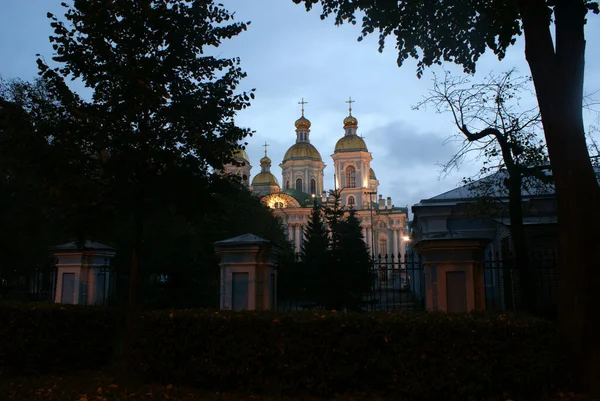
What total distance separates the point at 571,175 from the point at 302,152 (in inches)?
2701

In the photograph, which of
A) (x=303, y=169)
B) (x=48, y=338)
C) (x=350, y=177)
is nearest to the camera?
(x=48, y=338)

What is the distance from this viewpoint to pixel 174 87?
8.30 metres

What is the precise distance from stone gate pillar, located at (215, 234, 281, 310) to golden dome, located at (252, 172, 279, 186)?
65.6 metres

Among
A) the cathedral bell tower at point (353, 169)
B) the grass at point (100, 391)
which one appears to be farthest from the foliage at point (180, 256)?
the cathedral bell tower at point (353, 169)

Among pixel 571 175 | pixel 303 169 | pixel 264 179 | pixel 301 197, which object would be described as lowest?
pixel 571 175

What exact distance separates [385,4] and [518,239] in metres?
5.75

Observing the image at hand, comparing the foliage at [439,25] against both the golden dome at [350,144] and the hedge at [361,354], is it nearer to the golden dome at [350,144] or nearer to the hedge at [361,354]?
the hedge at [361,354]

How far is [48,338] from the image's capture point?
7.68 m

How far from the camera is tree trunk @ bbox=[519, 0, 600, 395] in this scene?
19.7ft

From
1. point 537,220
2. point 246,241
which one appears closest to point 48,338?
point 246,241

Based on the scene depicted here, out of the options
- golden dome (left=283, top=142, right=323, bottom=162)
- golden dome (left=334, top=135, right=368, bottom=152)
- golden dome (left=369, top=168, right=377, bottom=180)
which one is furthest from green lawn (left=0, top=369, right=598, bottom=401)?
golden dome (left=369, top=168, right=377, bottom=180)

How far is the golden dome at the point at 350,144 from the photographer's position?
6964 centimetres

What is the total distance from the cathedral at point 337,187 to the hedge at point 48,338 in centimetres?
5367

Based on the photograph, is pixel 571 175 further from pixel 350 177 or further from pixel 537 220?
pixel 350 177
